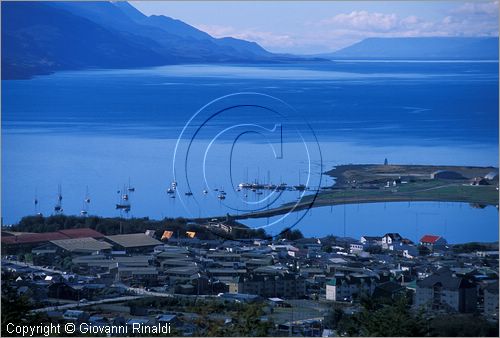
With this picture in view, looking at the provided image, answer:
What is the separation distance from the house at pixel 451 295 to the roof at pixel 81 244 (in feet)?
8.76

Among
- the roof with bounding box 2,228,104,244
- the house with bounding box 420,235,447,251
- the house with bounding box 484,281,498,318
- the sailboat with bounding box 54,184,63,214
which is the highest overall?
the sailboat with bounding box 54,184,63,214

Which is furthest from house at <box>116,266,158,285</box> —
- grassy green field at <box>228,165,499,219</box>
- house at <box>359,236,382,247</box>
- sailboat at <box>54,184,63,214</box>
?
house at <box>359,236,382,247</box>

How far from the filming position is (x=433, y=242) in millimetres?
8156

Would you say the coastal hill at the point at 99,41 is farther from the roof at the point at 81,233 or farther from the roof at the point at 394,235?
the roof at the point at 394,235

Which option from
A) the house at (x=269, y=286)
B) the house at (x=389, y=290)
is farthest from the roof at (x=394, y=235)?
the house at (x=269, y=286)

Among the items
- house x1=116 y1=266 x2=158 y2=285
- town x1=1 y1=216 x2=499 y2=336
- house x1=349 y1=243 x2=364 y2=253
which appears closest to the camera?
town x1=1 y1=216 x2=499 y2=336

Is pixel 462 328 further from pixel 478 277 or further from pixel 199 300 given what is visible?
pixel 199 300

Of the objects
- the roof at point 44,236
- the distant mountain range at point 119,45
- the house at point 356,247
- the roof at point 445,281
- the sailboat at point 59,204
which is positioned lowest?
the roof at point 445,281

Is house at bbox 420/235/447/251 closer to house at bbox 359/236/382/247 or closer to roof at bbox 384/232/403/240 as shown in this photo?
roof at bbox 384/232/403/240

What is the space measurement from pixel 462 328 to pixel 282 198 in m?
2.15

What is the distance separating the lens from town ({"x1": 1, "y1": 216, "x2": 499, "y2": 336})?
A: 22.3 ft

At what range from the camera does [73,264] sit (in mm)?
7969

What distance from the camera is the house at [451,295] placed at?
7.31m

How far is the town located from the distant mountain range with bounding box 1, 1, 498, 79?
1.62 m
